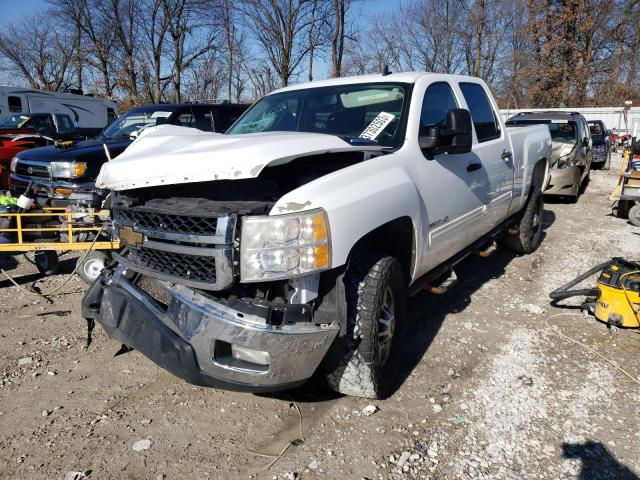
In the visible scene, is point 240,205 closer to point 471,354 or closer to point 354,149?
point 354,149

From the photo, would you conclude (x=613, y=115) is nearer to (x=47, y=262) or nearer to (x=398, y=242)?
(x=398, y=242)

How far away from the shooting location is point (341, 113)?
3.89 metres

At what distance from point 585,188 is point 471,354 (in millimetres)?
10825

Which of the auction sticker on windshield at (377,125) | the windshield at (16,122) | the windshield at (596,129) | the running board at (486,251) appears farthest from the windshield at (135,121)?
the windshield at (596,129)

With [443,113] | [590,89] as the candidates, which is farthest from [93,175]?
[590,89]

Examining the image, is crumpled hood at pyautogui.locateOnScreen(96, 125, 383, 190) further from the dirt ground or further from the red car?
the red car

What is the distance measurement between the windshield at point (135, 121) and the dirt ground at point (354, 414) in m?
4.04

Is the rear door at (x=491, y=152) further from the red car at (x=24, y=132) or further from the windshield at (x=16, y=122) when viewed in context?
the windshield at (x=16, y=122)

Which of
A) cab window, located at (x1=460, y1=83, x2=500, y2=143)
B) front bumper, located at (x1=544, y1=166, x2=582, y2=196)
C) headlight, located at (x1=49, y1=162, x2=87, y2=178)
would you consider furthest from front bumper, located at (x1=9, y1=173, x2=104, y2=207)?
front bumper, located at (x1=544, y1=166, x2=582, y2=196)

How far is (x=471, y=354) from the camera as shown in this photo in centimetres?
376

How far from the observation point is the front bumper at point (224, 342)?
2.35 metres

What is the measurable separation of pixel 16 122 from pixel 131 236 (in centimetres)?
1268

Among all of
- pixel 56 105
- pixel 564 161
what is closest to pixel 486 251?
pixel 564 161

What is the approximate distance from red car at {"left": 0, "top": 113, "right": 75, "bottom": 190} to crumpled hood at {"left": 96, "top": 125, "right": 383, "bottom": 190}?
780cm
